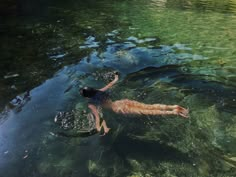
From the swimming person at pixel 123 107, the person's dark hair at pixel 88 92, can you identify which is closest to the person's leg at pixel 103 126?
the swimming person at pixel 123 107

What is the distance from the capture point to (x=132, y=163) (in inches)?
278

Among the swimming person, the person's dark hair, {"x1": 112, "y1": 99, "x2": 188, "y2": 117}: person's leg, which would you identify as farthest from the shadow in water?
the person's dark hair

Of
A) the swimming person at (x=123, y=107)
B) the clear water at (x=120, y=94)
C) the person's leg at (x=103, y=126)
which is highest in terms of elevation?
the swimming person at (x=123, y=107)

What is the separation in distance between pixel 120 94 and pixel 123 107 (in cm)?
163

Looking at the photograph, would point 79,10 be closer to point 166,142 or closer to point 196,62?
point 196,62

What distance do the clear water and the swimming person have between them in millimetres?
287

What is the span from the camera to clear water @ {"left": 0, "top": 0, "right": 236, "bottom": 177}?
7121mm

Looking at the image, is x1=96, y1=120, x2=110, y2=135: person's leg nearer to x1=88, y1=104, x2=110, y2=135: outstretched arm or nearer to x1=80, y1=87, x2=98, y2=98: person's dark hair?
x1=88, y1=104, x2=110, y2=135: outstretched arm

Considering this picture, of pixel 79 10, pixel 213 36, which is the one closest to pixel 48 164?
pixel 213 36

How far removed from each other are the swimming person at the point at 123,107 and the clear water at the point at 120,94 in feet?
0.94

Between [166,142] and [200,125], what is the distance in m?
1.10

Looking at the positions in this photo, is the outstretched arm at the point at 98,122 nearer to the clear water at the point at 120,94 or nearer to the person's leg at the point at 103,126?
the person's leg at the point at 103,126

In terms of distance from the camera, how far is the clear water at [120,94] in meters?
7.12

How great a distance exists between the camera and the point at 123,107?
321 inches
